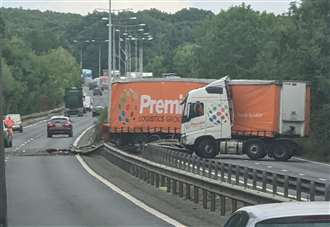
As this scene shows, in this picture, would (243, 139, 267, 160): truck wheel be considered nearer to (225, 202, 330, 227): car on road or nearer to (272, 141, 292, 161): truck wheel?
(272, 141, 292, 161): truck wheel

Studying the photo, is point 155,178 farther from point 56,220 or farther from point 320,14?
point 320,14

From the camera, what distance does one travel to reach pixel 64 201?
2162cm

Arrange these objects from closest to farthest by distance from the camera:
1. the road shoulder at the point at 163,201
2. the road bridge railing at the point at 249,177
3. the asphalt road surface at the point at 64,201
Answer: the road bridge railing at the point at 249,177 → the road shoulder at the point at 163,201 → the asphalt road surface at the point at 64,201

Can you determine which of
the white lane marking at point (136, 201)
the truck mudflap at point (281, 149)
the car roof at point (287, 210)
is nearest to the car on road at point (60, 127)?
the truck mudflap at point (281, 149)

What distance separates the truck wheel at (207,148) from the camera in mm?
41625

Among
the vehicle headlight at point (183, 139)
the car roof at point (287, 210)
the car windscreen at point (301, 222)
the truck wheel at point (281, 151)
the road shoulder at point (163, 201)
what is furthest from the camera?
the vehicle headlight at point (183, 139)

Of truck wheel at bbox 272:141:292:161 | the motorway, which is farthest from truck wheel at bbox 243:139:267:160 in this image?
the motorway

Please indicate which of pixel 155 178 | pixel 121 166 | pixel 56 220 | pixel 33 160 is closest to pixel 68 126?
pixel 33 160

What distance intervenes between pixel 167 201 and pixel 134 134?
2665cm

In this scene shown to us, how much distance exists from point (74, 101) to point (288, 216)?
10668 cm

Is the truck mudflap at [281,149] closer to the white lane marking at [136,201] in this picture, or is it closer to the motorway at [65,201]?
the motorway at [65,201]

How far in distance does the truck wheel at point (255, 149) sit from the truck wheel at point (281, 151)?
51cm

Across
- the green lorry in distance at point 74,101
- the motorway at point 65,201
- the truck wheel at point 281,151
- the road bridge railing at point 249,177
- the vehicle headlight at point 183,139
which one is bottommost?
the green lorry in distance at point 74,101

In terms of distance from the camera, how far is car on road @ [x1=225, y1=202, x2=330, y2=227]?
19.7ft
